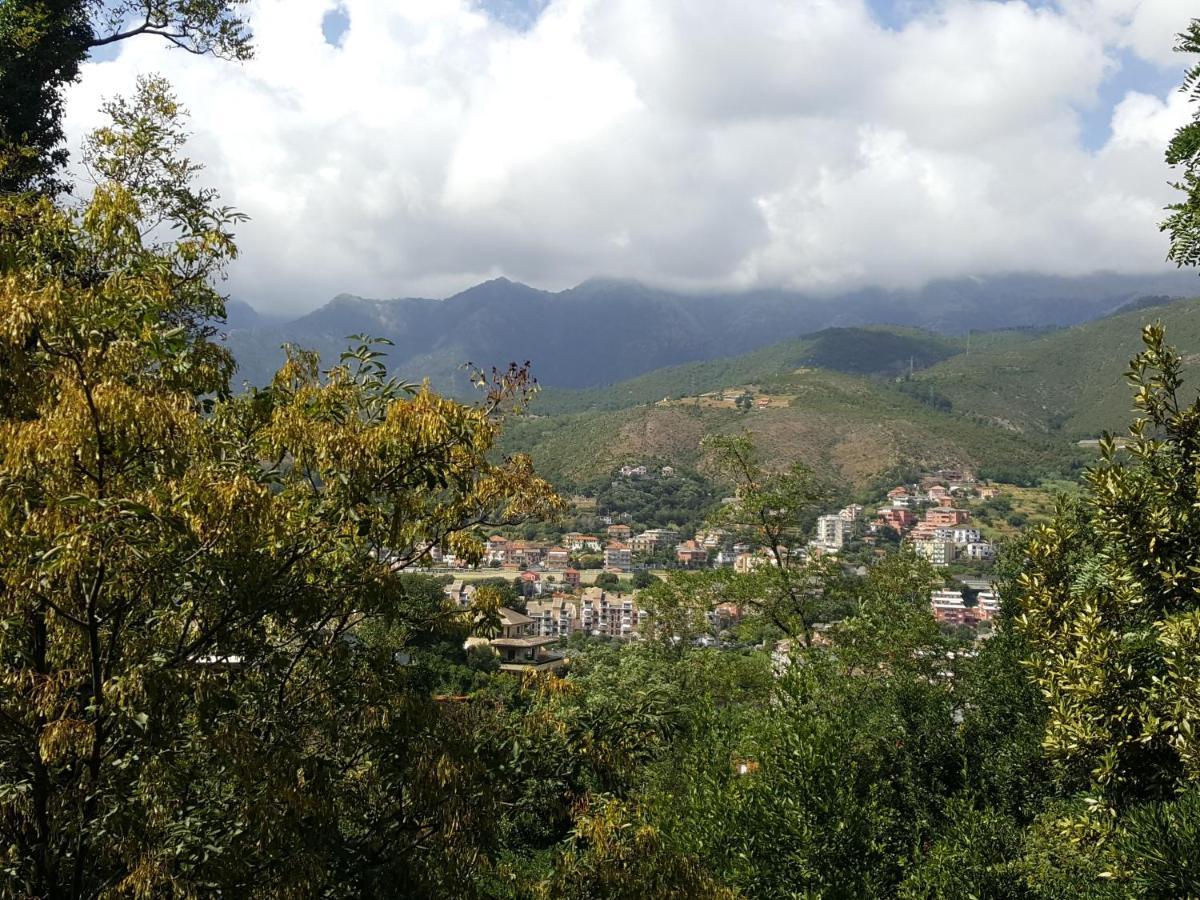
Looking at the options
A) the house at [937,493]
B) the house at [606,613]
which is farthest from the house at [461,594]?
the house at [937,493]

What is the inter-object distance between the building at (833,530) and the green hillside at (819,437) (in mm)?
9456

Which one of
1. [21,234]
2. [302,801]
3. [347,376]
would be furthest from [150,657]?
[21,234]

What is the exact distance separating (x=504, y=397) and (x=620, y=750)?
2.49m

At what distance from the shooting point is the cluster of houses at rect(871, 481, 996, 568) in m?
83.8

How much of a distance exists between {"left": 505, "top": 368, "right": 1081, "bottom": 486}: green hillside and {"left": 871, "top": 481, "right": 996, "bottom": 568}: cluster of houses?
6.17m

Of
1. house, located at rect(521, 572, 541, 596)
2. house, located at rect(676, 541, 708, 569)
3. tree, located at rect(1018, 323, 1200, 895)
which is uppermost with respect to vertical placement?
tree, located at rect(1018, 323, 1200, 895)

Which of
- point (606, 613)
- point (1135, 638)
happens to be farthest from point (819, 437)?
point (1135, 638)

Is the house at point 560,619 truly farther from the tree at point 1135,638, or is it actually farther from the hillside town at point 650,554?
the tree at point 1135,638

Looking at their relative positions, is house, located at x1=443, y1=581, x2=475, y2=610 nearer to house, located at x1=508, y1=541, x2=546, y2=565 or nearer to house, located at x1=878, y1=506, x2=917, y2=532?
house, located at x1=508, y1=541, x2=546, y2=565

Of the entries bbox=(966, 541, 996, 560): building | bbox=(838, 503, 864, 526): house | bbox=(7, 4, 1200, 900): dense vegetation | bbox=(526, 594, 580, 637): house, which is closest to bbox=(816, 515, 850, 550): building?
bbox=(838, 503, 864, 526): house

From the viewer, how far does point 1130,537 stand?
4.19 metres

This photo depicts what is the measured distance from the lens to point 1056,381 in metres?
140

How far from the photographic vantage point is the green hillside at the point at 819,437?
105375mm

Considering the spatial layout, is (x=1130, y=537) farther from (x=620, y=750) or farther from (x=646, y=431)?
(x=646, y=431)
